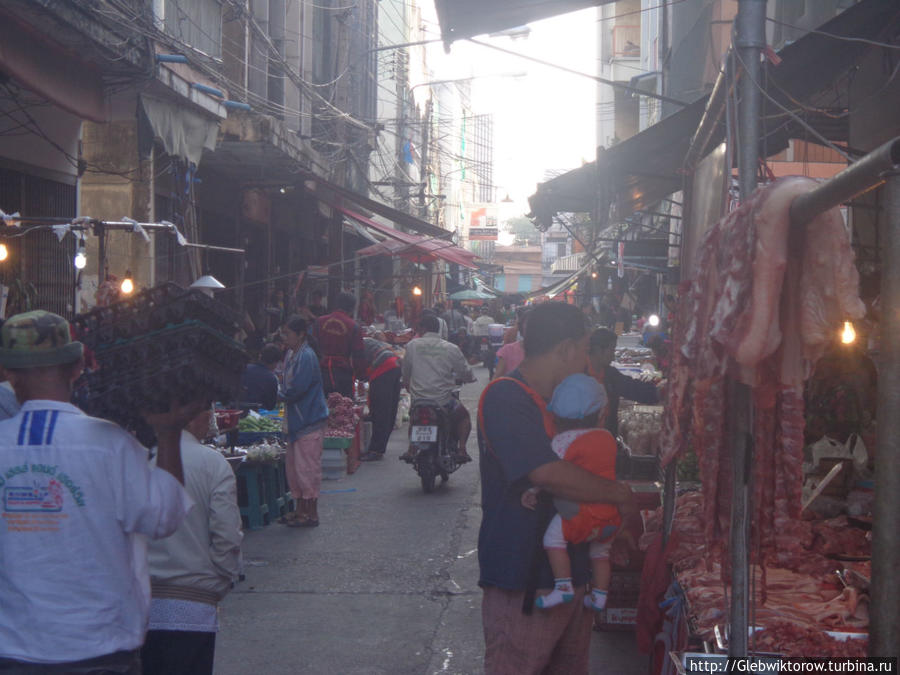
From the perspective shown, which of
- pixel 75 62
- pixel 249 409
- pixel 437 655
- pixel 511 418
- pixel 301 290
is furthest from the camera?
pixel 301 290

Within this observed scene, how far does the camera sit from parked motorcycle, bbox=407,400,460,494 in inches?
419

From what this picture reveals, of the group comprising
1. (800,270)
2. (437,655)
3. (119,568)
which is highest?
(800,270)

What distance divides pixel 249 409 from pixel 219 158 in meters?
6.54

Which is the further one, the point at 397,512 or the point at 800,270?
the point at 397,512

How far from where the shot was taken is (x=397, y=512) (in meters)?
9.78

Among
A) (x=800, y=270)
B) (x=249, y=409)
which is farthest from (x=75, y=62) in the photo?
(x=800, y=270)

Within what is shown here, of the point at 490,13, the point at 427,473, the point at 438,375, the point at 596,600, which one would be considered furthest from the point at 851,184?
the point at 438,375

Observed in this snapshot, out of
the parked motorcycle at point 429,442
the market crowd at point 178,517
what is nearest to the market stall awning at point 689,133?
the market crowd at point 178,517

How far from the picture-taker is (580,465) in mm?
3441

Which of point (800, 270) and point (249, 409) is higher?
point (800, 270)

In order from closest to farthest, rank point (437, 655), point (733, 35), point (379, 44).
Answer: point (733, 35) → point (437, 655) → point (379, 44)

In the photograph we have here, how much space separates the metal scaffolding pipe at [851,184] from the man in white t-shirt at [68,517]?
1.90 meters

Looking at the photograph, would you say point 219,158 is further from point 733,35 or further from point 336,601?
point 733,35

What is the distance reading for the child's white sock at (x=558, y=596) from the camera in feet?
11.0
